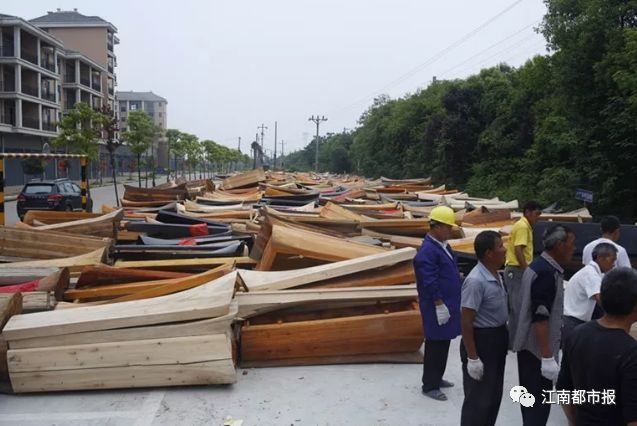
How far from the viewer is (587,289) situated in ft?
14.1

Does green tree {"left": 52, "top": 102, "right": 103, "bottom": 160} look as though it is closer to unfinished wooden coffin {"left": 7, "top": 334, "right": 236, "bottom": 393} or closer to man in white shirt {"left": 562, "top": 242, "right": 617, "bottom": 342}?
unfinished wooden coffin {"left": 7, "top": 334, "right": 236, "bottom": 393}

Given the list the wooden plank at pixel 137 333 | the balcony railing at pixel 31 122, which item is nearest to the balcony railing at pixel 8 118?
the balcony railing at pixel 31 122

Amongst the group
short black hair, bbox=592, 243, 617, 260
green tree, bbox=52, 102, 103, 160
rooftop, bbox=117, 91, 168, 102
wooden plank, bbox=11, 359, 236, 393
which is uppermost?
rooftop, bbox=117, 91, 168, 102

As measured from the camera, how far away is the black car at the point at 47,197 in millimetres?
18984

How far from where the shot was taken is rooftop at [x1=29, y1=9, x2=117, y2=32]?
70.8 meters

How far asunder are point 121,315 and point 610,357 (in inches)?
146

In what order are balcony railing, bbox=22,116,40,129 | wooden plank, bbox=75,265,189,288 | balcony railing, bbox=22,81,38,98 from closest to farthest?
wooden plank, bbox=75,265,189,288
balcony railing, bbox=22,116,40,129
balcony railing, bbox=22,81,38,98

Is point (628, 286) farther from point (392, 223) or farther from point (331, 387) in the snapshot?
point (392, 223)

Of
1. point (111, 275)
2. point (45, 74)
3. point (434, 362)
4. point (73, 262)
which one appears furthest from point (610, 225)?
point (45, 74)

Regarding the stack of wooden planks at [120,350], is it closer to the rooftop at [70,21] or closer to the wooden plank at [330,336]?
the wooden plank at [330,336]

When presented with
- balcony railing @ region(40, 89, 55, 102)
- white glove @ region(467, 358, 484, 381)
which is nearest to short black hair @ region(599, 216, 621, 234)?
white glove @ region(467, 358, 484, 381)

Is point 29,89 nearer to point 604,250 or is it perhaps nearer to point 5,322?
point 5,322

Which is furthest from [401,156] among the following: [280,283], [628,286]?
[628,286]

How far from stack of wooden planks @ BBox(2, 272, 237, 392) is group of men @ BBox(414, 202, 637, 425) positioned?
1733 millimetres
